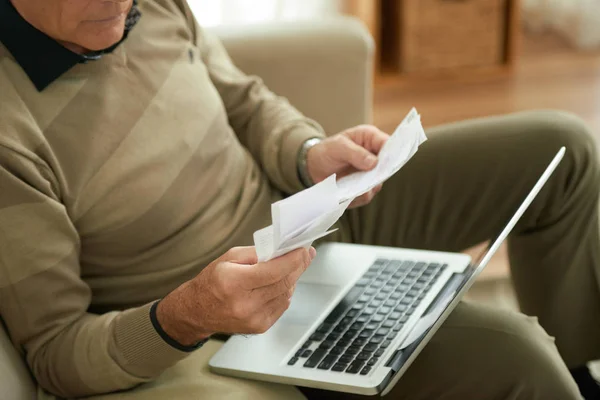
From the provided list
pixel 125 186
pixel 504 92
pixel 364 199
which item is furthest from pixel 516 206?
pixel 504 92

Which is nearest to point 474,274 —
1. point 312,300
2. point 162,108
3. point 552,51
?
point 312,300

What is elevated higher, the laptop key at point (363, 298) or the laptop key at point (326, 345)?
the laptop key at point (363, 298)

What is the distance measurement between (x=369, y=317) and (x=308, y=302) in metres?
0.09

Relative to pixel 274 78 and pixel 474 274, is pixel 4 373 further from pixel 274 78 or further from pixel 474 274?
pixel 274 78

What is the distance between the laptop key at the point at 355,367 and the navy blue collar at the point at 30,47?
0.50 metres

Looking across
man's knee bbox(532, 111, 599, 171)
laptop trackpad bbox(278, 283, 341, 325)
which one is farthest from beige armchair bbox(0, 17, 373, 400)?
laptop trackpad bbox(278, 283, 341, 325)

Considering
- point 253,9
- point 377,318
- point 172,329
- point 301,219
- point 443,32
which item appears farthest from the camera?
point 443,32

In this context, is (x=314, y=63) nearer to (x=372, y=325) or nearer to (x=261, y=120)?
(x=261, y=120)

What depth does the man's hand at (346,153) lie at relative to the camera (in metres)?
1.22

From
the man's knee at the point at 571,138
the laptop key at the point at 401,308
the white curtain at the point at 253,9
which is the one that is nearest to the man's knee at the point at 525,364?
the laptop key at the point at 401,308

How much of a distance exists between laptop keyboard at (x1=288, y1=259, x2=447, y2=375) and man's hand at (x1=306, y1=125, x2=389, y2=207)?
11 centimetres

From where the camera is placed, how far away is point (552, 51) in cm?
314

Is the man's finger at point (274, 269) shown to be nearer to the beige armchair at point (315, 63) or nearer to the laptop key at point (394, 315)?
the laptop key at point (394, 315)

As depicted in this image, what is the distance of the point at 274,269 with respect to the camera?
2.94 feet
